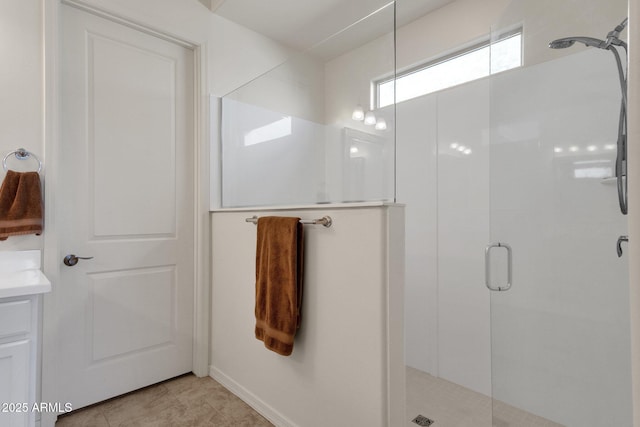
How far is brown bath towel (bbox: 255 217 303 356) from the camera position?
61.9 inches

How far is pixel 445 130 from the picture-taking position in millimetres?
2234

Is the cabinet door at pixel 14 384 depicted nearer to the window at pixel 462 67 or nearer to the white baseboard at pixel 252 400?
the white baseboard at pixel 252 400

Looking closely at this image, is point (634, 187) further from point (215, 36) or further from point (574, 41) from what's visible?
point (215, 36)

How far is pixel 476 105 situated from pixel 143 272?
2.34 meters

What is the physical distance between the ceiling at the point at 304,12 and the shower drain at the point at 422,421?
8.43 feet

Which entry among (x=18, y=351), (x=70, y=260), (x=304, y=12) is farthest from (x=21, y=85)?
(x=304, y=12)

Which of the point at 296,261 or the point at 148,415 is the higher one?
the point at 296,261

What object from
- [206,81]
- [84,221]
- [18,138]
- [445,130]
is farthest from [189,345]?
[445,130]

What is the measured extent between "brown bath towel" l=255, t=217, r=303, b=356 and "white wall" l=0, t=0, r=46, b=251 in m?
1.15

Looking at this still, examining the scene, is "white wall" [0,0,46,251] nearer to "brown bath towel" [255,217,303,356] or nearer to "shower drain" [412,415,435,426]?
"brown bath towel" [255,217,303,356]

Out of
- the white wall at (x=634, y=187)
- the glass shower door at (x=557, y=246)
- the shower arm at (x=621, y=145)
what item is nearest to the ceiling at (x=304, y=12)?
the glass shower door at (x=557, y=246)

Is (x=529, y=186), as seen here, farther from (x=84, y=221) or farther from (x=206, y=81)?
(x=84, y=221)

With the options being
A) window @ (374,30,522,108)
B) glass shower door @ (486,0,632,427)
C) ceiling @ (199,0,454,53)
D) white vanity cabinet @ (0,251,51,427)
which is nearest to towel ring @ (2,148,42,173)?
white vanity cabinet @ (0,251,51,427)

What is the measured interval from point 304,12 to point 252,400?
257cm
